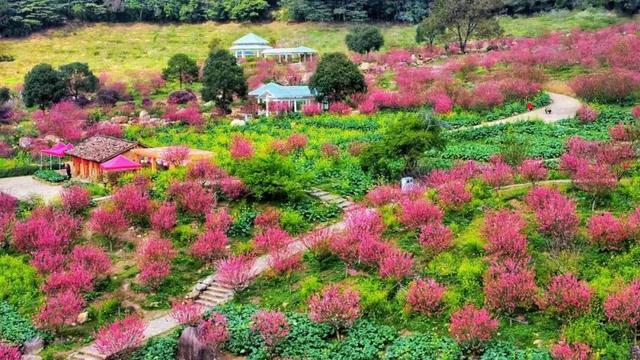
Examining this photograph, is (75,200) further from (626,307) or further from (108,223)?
Answer: (626,307)

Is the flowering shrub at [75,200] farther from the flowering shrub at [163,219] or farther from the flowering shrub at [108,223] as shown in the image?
the flowering shrub at [163,219]

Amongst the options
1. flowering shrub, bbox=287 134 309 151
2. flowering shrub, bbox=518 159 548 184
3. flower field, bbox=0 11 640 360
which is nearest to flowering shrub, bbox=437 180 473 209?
flower field, bbox=0 11 640 360

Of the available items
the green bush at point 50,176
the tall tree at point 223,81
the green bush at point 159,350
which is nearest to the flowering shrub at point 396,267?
the green bush at point 159,350

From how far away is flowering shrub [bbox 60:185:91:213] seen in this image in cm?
2458

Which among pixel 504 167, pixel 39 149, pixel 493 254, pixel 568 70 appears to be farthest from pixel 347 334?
pixel 568 70

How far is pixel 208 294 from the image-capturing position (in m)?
19.5

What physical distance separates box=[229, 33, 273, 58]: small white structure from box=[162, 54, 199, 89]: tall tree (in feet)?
38.8

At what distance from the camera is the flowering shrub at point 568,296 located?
1504 cm

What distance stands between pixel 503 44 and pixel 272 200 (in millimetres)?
40982

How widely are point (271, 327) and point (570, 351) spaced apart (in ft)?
22.4

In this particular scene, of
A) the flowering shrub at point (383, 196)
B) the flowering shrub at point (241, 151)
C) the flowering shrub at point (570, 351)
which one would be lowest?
the flowering shrub at point (570, 351)

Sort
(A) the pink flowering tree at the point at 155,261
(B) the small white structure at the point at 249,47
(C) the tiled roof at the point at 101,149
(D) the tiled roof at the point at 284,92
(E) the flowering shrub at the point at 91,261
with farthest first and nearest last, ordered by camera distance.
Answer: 1. (B) the small white structure at the point at 249,47
2. (D) the tiled roof at the point at 284,92
3. (C) the tiled roof at the point at 101,149
4. (E) the flowering shrub at the point at 91,261
5. (A) the pink flowering tree at the point at 155,261

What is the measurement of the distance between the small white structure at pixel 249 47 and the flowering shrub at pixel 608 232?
173ft

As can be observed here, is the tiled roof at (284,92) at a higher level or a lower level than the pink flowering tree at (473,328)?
higher
